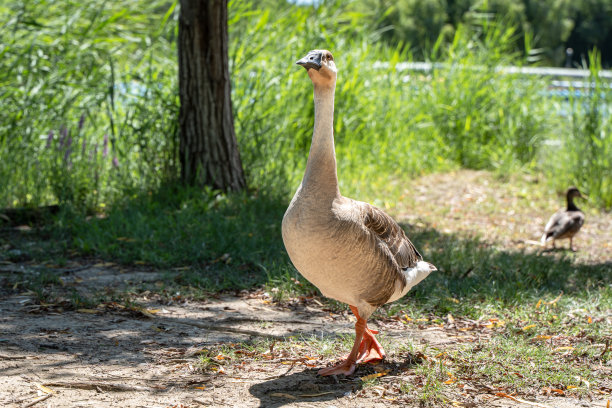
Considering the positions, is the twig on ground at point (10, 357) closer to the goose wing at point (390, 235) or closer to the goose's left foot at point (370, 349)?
the goose's left foot at point (370, 349)

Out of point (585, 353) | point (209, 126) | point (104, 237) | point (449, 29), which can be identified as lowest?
point (585, 353)

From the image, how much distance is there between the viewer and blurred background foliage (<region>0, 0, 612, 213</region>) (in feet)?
23.5

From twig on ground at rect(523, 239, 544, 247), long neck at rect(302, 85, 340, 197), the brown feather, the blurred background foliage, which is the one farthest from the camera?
the blurred background foliage

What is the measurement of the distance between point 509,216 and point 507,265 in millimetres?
2545

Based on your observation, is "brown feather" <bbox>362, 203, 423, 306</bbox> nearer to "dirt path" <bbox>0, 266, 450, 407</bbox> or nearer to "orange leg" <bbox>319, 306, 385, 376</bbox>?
"orange leg" <bbox>319, 306, 385, 376</bbox>

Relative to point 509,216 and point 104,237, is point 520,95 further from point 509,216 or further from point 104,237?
point 104,237

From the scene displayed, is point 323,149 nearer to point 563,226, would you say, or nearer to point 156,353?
point 156,353

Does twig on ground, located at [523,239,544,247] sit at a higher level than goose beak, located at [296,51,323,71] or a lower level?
lower

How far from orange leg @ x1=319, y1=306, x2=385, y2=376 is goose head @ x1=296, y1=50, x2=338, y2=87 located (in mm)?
1327

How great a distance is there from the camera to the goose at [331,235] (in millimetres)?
3217

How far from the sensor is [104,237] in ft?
19.5

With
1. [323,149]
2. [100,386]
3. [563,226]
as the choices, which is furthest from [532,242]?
[100,386]

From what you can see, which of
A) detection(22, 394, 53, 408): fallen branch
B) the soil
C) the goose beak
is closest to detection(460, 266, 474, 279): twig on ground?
the soil

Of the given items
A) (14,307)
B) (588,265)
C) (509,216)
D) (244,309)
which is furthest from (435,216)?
(14,307)
